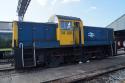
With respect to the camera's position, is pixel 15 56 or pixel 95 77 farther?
pixel 15 56

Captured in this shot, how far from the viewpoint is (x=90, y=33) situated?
14.9 meters

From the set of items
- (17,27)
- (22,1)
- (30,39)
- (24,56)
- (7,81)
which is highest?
(22,1)

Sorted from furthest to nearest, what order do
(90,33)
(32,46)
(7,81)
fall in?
(90,33), (32,46), (7,81)

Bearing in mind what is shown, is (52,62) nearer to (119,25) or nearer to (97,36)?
(97,36)

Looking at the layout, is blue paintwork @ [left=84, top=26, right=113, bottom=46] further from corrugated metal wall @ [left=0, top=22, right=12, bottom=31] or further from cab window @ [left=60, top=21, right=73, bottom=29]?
corrugated metal wall @ [left=0, top=22, right=12, bottom=31]

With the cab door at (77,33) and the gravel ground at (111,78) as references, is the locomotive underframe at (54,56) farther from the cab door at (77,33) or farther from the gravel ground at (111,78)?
the gravel ground at (111,78)

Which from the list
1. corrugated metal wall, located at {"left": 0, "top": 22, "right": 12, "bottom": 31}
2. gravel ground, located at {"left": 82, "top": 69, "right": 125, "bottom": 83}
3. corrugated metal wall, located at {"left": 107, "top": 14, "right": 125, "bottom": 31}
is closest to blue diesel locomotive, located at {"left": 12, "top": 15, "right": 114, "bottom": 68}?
gravel ground, located at {"left": 82, "top": 69, "right": 125, "bottom": 83}

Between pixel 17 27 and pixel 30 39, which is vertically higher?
pixel 17 27

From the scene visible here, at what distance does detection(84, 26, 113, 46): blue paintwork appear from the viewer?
1455 cm

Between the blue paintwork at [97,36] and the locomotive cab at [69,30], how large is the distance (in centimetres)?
98

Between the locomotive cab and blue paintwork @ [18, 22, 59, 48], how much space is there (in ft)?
1.28

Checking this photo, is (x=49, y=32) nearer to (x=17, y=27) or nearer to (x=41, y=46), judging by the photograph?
(x=41, y=46)

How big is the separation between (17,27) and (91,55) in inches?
255

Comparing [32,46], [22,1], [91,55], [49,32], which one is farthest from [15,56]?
[22,1]
